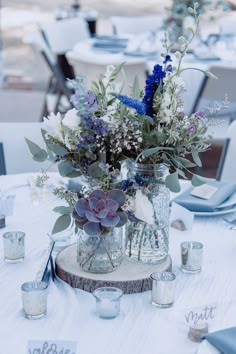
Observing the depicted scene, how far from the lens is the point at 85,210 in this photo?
4.86 ft

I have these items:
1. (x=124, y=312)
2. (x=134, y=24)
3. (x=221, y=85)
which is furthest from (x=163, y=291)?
(x=134, y=24)

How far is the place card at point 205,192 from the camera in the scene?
210 centimetres

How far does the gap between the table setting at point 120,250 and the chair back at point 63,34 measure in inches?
138

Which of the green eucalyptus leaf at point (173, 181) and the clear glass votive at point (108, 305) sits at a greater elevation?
the green eucalyptus leaf at point (173, 181)

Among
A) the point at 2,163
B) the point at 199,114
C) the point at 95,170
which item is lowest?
the point at 2,163

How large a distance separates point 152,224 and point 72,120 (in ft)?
1.02

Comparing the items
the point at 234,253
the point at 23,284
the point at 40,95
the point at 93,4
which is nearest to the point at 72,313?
the point at 23,284

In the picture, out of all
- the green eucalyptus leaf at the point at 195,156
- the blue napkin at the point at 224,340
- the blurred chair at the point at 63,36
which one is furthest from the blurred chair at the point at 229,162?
the blurred chair at the point at 63,36

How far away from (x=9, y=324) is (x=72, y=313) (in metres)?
0.13

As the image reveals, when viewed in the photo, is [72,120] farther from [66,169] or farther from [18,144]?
[18,144]

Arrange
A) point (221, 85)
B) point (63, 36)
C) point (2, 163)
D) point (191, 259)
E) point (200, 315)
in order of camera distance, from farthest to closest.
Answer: point (63, 36)
point (221, 85)
point (2, 163)
point (191, 259)
point (200, 315)

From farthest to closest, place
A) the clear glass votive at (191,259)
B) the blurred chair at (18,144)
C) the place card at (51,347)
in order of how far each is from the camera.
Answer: the blurred chair at (18,144)
the clear glass votive at (191,259)
the place card at (51,347)

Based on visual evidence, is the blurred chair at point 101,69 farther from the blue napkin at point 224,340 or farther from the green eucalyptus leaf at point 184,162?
the blue napkin at point 224,340

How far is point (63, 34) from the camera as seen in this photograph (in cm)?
514
